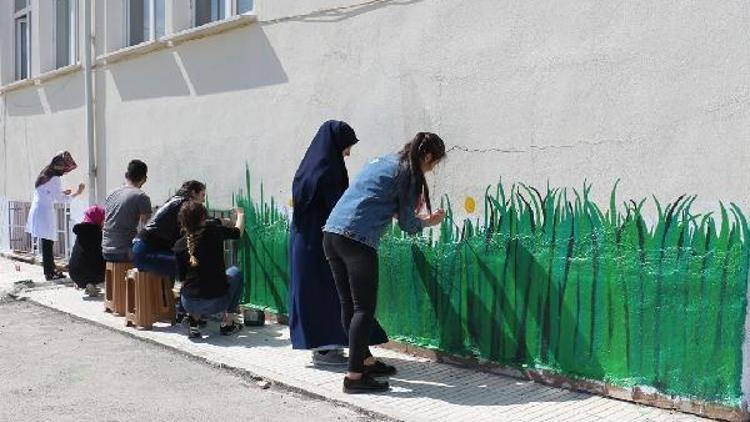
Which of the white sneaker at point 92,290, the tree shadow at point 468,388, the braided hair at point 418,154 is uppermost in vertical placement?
the braided hair at point 418,154

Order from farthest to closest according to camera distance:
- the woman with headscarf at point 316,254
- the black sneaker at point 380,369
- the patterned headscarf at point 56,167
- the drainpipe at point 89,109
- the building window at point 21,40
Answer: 1. the building window at point 21,40
2. the drainpipe at point 89,109
3. the patterned headscarf at point 56,167
4. the woman with headscarf at point 316,254
5. the black sneaker at point 380,369

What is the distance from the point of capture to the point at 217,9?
9.09 m

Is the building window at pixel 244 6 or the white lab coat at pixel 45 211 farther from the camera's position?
the white lab coat at pixel 45 211

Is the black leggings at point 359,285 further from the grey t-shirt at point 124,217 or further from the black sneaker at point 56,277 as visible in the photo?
the black sneaker at point 56,277

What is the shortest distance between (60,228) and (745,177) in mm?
10053

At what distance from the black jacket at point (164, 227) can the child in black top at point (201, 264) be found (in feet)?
1.23

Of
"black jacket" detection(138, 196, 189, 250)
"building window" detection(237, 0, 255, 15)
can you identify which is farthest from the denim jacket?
"building window" detection(237, 0, 255, 15)

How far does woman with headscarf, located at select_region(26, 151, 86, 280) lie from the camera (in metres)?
10.6

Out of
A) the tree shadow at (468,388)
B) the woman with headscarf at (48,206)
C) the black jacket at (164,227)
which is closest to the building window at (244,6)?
the black jacket at (164,227)

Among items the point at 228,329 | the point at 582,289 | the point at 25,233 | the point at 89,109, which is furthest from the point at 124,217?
the point at 25,233

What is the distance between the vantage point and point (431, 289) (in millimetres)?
6207

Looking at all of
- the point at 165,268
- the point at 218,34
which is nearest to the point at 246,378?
the point at 165,268

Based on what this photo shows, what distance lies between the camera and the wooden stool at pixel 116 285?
8.13 m

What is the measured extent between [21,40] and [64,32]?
2061 millimetres
